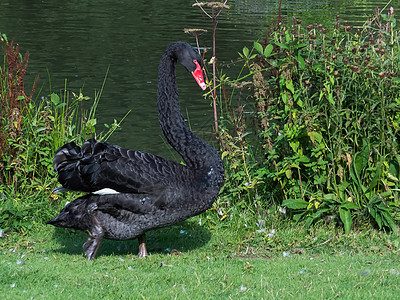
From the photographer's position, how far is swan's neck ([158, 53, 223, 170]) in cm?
655

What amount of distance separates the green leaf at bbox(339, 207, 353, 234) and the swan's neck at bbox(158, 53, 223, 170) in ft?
4.62

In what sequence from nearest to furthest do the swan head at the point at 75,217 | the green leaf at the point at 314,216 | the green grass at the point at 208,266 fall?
the green grass at the point at 208,266 → the swan head at the point at 75,217 → the green leaf at the point at 314,216

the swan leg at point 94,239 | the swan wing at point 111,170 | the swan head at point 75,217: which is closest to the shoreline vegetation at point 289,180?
the swan leg at point 94,239

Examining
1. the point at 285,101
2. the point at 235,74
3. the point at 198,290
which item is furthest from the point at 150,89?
the point at 198,290

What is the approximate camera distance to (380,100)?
6867 mm

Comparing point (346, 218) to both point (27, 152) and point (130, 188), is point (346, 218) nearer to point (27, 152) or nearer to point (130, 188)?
point (130, 188)

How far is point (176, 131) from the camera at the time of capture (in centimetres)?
672

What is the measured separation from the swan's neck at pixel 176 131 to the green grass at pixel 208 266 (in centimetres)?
88

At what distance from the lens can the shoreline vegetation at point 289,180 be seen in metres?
6.61

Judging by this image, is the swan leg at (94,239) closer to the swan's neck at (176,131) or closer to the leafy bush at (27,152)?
the swan's neck at (176,131)

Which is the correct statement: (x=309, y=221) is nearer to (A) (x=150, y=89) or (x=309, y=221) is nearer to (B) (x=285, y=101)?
(B) (x=285, y=101)

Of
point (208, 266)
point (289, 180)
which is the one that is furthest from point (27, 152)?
point (289, 180)

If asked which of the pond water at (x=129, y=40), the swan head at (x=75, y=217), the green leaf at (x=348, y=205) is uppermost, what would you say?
the swan head at (x=75, y=217)

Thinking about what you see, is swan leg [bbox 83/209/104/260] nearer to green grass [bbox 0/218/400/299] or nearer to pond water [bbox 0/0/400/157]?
green grass [bbox 0/218/400/299]
